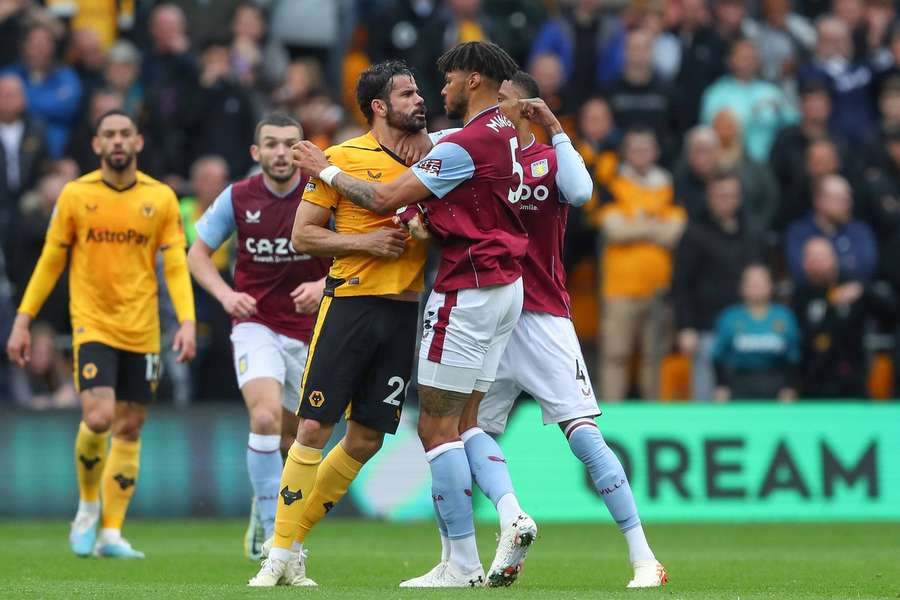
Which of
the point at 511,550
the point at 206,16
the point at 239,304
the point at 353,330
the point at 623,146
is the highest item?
the point at 206,16

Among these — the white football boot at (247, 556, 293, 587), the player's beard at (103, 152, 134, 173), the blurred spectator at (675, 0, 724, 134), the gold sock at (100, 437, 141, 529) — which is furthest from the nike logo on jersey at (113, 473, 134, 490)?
the blurred spectator at (675, 0, 724, 134)

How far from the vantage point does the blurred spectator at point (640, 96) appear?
18.3 metres

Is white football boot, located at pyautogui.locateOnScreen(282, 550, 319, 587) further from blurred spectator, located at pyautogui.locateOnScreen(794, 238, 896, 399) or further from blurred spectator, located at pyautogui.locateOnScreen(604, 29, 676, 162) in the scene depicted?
blurred spectator, located at pyautogui.locateOnScreen(604, 29, 676, 162)

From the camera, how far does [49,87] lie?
1773 centimetres

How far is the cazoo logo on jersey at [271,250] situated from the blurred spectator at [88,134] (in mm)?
5885

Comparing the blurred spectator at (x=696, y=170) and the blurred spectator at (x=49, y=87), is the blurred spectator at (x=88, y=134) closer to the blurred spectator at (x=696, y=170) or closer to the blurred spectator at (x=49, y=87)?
the blurred spectator at (x=49, y=87)

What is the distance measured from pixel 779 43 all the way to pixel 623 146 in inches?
155

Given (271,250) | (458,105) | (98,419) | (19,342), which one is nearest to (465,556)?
(458,105)

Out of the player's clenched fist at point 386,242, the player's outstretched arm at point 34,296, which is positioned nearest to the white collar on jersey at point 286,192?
the player's outstretched arm at point 34,296

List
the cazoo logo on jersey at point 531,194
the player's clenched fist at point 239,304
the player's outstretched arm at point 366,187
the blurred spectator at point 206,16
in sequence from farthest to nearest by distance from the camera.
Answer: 1. the blurred spectator at point 206,16
2. the player's clenched fist at point 239,304
3. the cazoo logo on jersey at point 531,194
4. the player's outstretched arm at point 366,187

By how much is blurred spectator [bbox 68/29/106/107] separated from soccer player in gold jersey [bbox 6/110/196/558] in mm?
6470

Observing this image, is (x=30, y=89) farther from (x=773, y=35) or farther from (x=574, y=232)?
(x=773, y=35)

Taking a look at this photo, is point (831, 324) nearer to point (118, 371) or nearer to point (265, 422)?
point (265, 422)

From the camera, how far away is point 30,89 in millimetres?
17781
